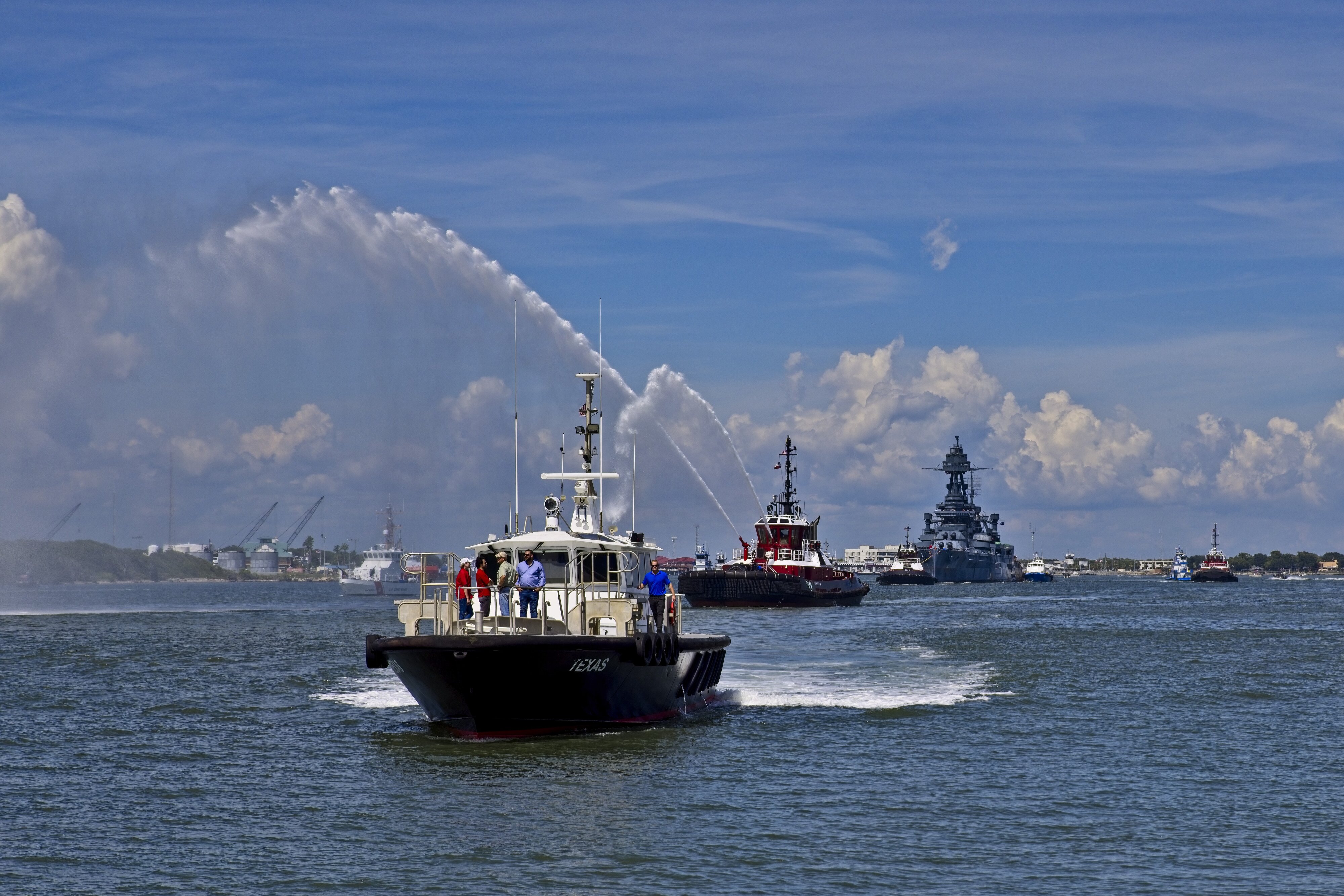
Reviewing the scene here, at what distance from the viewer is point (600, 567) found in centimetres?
3092

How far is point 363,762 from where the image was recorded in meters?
26.9

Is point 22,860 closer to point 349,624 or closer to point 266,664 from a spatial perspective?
point 266,664

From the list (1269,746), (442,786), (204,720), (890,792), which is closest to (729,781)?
(890,792)

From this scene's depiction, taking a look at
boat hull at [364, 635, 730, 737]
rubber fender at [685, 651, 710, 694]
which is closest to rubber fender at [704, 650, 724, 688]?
rubber fender at [685, 651, 710, 694]

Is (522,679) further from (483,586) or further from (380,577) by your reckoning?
(380,577)

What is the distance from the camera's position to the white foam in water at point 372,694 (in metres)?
37.4

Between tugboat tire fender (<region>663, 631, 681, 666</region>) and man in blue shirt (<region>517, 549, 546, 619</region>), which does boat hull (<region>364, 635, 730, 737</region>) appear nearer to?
tugboat tire fender (<region>663, 631, 681, 666</region>)

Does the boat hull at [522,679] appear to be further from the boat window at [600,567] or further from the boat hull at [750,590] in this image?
the boat hull at [750,590]

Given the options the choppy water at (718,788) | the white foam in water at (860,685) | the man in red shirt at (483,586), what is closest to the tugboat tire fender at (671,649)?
the choppy water at (718,788)

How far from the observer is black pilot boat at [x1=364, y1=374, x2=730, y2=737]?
2736 centimetres

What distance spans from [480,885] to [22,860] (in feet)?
21.4

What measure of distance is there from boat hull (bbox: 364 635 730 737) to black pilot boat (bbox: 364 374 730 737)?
1.0 inches

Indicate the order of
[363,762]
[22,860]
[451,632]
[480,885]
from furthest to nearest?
[451,632], [363,762], [22,860], [480,885]

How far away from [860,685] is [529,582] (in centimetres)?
1858
